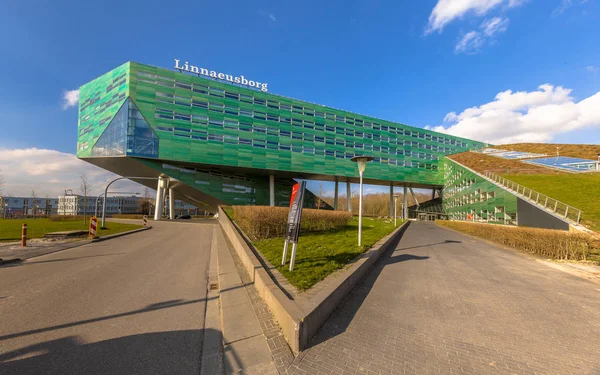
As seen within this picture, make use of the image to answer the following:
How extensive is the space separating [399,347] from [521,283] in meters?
5.25

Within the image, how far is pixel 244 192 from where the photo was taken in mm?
46062

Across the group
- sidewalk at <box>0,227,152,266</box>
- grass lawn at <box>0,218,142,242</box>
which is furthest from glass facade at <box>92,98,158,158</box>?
sidewalk at <box>0,227,152,266</box>

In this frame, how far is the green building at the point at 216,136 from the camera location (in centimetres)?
3566

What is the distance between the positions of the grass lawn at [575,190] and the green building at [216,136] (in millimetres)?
27184

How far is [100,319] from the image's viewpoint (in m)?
3.82

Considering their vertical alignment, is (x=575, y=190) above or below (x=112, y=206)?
above

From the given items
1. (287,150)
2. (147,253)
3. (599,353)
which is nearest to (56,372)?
(599,353)

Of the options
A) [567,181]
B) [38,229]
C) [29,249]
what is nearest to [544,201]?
[567,181]

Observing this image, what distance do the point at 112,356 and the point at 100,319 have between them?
1.36 meters

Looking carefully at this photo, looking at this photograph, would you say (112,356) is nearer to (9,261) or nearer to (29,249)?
(9,261)

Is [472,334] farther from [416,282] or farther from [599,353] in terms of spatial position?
[416,282]

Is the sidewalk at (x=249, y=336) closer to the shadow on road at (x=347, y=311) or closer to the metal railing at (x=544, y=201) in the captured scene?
the shadow on road at (x=347, y=311)

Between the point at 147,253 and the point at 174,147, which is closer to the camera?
the point at 147,253

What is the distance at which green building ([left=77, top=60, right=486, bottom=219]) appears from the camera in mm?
35656
